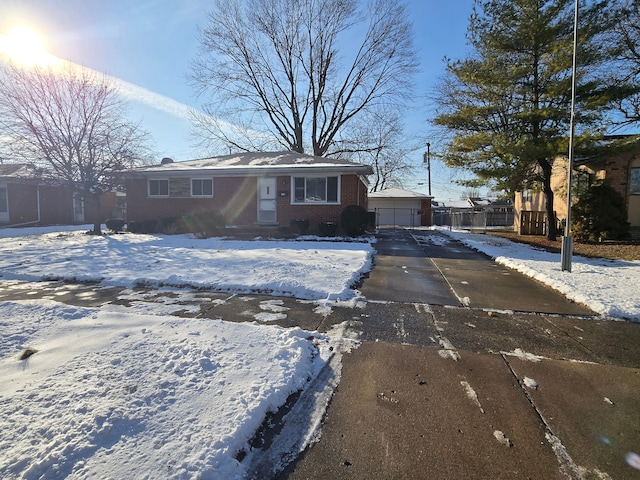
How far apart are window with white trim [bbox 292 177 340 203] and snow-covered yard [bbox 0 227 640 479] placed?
9.00 meters

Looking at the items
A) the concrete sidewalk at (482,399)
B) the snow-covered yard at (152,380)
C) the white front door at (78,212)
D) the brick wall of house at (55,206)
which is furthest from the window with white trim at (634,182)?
the white front door at (78,212)

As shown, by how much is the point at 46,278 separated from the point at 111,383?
540cm

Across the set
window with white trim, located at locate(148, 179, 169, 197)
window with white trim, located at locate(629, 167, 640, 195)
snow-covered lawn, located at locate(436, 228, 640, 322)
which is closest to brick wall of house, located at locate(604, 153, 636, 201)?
window with white trim, located at locate(629, 167, 640, 195)

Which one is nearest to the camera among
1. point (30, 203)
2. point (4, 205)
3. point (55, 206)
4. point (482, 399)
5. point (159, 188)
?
point (482, 399)

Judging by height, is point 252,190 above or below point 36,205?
above

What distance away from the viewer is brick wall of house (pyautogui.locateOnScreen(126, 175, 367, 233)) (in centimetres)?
1468

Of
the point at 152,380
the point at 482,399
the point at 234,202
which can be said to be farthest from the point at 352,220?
the point at 152,380

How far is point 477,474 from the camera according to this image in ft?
6.22

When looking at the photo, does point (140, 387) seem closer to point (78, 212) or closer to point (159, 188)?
point (159, 188)

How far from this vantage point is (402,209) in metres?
31.5

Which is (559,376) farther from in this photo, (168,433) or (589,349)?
(168,433)

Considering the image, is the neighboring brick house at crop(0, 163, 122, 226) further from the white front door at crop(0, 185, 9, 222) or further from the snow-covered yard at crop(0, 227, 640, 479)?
the snow-covered yard at crop(0, 227, 640, 479)

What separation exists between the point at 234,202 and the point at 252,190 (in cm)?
107

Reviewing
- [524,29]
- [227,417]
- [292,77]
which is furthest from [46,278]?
[292,77]
